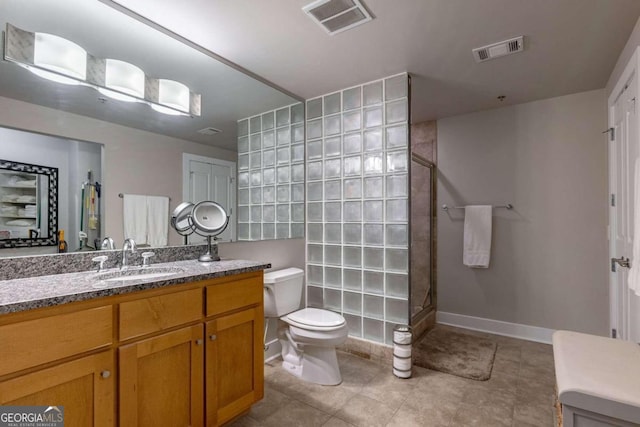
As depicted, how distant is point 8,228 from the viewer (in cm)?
137

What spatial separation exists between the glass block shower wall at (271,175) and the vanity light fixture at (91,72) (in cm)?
57

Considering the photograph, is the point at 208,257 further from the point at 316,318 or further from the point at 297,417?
the point at 297,417

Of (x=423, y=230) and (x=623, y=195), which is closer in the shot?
(x=623, y=195)

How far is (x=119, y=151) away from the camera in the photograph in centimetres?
172

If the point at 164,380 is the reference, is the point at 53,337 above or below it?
above

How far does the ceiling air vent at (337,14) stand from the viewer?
64.0 inches

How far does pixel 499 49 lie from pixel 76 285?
2674mm

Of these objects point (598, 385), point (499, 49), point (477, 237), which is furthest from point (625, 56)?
point (598, 385)

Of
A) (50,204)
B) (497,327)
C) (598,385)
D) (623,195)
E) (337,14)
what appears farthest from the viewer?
(497,327)

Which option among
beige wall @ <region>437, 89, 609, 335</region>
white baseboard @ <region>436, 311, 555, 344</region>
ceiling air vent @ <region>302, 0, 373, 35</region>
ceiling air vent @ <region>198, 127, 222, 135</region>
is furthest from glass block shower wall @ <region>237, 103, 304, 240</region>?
white baseboard @ <region>436, 311, 555, 344</region>

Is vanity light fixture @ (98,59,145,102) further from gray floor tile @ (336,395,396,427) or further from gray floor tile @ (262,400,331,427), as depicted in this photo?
gray floor tile @ (336,395,396,427)

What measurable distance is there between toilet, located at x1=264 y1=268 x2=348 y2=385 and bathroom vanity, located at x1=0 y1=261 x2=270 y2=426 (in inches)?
17.2

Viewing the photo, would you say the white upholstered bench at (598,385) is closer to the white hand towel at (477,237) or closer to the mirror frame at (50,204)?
the white hand towel at (477,237)

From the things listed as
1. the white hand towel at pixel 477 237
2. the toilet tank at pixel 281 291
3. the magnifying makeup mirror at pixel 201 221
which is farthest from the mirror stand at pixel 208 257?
the white hand towel at pixel 477 237
